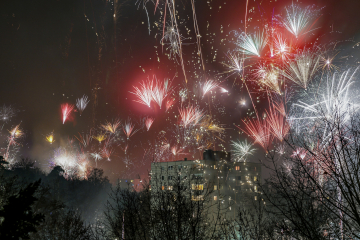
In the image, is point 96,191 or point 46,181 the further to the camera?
point 96,191

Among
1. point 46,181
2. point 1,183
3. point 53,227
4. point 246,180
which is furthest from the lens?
point 246,180

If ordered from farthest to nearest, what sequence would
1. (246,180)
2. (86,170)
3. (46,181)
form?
(86,170), (246,180), (46,181)

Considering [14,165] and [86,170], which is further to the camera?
[86,170]

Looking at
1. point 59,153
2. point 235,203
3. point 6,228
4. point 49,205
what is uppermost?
point 59,153

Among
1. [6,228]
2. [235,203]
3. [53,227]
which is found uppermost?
[235,203]

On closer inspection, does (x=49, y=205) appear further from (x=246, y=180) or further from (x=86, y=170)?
(x=246, y=180)

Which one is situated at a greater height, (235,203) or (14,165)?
(14,165)

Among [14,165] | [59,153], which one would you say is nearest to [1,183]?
[14,165]

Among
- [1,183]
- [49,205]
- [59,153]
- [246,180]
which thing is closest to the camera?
[1,183]

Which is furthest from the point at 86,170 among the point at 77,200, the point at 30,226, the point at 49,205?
the point at 30,226

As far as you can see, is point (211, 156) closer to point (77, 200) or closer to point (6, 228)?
point (77, 200)
